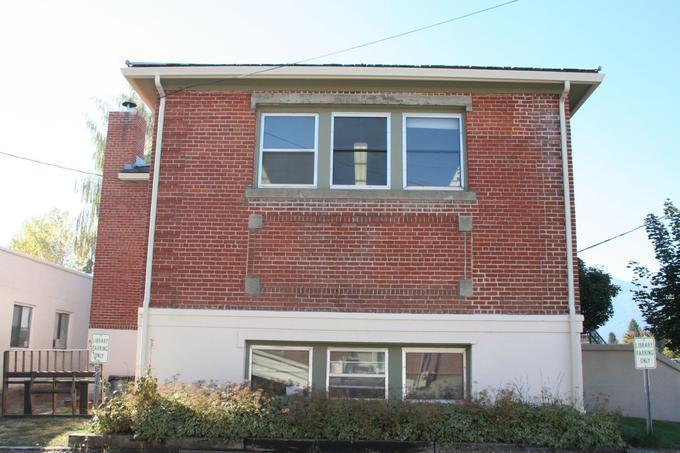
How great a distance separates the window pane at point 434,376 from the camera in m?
10.6

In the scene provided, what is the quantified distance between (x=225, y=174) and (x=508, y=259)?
15.7ft

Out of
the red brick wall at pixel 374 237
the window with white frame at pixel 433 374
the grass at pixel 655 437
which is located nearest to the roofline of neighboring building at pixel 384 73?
the red brick wall at pixel 374 237

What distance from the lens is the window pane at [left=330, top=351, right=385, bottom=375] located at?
1070 cm

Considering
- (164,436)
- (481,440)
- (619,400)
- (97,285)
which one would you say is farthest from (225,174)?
(619,400)

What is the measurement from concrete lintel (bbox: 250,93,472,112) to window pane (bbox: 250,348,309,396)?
409cm

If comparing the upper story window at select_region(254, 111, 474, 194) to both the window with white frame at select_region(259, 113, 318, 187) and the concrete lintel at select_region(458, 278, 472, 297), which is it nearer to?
the window with white frame at select_region(259, 113, 318, 187)

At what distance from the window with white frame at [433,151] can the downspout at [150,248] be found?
13.4 feet

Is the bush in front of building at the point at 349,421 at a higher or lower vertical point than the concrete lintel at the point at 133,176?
lower

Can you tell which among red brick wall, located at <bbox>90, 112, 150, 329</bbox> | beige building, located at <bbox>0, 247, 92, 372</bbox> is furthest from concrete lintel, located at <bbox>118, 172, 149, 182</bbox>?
beige building, located at <bbox>0, 247, 92, 372</bbox>

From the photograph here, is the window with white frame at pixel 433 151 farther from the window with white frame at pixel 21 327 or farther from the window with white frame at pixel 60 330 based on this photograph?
the window with white frame at pixel 60 330

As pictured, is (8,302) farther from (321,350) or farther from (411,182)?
(411,182)

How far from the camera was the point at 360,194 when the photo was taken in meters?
10.9

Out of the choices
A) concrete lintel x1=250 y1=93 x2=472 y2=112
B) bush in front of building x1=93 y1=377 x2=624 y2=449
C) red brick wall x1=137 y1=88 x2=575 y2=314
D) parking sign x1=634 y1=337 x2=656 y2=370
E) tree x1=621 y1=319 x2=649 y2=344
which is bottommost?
bush in front of building x1=93 y1=377 x2=624 y2=449

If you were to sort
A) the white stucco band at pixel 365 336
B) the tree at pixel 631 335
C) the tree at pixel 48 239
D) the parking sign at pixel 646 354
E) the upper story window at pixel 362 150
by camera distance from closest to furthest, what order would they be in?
the parking sign at pixel 646 354, the white stucco band at pixel 365 336, the upper story window at pixel 362 150, the tree at pixel 631 335, the tree at pixel 48 239
